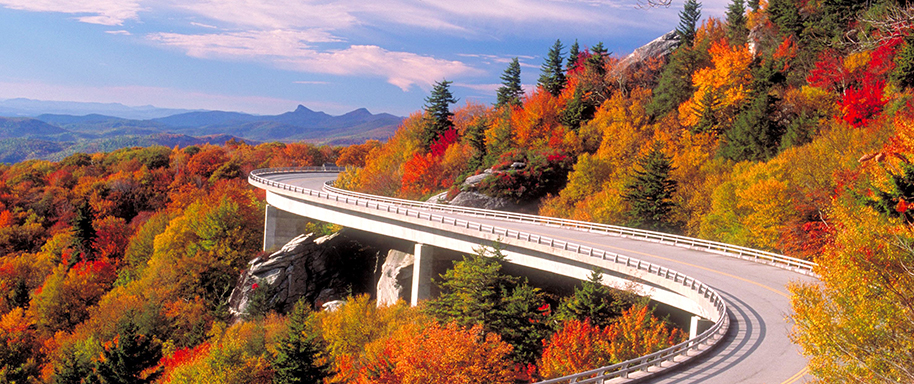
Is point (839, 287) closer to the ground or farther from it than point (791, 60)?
closer to the ground

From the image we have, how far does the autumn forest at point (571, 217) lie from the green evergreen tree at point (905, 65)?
16 centimetres

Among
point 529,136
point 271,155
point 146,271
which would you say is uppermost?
point 529,136

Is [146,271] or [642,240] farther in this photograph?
[146,271]

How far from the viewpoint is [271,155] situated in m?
111

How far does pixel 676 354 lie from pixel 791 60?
163 feet

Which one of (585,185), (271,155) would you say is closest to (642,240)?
(585,185)

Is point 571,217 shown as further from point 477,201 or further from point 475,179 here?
point 475,179

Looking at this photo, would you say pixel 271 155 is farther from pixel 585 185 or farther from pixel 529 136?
pixel 585 185

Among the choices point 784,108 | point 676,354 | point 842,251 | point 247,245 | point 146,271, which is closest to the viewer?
point 842,251

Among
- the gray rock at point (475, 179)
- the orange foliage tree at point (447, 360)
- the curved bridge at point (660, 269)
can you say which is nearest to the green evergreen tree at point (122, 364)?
the orange foliage tree at point (447, 360)

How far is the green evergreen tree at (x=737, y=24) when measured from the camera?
64.0 metres

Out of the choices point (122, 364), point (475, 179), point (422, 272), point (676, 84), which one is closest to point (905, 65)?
point (676, 84)

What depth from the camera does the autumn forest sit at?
19.0 meters

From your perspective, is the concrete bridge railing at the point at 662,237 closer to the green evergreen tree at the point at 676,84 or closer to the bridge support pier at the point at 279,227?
the bridge support pier at the point at 279,227
